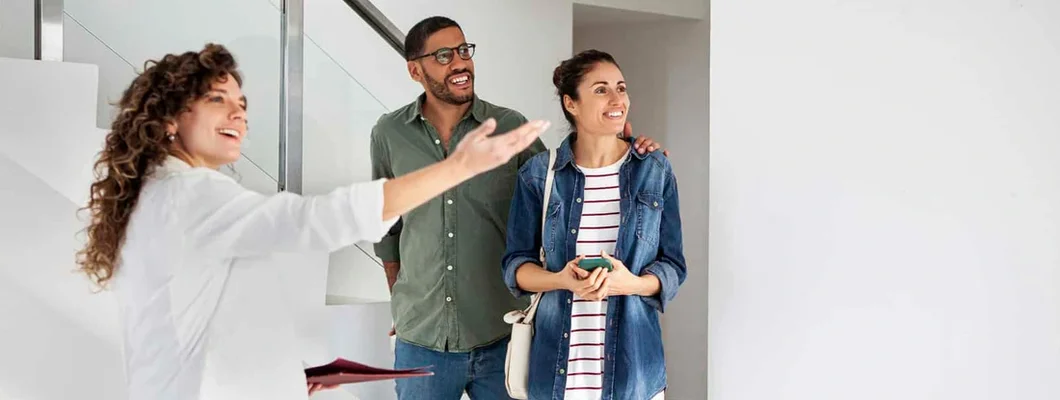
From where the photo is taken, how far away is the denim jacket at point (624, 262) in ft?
8.34

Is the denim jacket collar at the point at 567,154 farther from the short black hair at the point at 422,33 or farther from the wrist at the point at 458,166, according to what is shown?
the wrist at the point at 458,166

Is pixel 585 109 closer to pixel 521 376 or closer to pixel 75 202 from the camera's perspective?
pixel 521 376

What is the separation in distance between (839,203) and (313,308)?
1.50 m

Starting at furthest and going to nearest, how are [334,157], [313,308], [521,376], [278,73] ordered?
[334,157]
[278,73]
[521,376]
[313,308]

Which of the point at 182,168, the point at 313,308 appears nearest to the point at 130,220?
the point at 182,168

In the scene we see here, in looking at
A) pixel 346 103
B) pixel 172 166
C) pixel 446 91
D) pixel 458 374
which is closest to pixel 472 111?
pixel 446 91

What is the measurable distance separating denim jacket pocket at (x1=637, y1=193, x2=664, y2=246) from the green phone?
0.14 m

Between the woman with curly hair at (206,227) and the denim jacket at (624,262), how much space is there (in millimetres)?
808

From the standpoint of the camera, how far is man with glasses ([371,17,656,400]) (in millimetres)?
2797

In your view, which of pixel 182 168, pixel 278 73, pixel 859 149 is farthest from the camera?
pixel 278 73

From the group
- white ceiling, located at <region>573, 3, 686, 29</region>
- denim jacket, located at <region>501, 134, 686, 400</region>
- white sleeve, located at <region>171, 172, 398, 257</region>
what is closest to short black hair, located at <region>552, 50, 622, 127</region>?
denim jacket, located at <region>501, 134, 686, 400</region>

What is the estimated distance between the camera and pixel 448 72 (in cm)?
285

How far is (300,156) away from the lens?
3.22 metres

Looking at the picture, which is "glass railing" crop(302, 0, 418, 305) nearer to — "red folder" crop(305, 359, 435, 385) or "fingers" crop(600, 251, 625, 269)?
"fingers" crop(600, 251, 625, 269)
